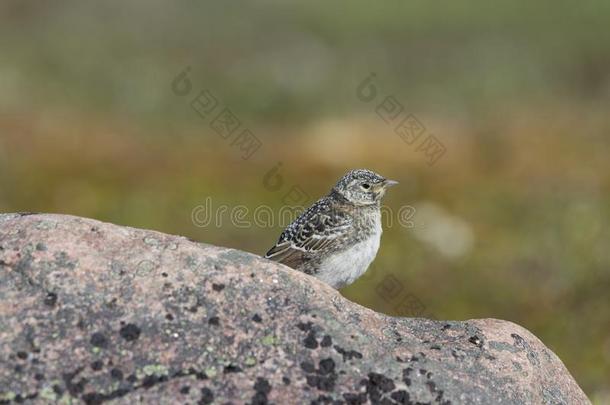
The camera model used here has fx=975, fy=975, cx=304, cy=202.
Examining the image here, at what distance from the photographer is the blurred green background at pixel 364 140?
19.1 m

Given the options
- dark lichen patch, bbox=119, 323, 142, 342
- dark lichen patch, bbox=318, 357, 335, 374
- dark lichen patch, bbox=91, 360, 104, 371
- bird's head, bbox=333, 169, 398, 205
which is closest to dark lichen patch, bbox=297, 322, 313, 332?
dark lichen patch, bbox=318, 357, 335, 374

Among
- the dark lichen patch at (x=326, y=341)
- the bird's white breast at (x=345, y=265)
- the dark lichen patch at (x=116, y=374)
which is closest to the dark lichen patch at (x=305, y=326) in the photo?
the dark lichen patch at (x=326, y=341)

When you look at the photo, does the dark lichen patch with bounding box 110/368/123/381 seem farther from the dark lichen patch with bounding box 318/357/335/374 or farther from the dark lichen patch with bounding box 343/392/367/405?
the dark lichen patch with bounding box 343/392/367/405

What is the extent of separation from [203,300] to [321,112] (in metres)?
24.3

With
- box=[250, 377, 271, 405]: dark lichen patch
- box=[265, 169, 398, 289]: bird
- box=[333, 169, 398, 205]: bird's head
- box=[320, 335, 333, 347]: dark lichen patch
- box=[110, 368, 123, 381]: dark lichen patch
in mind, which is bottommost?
box=[250, 377, 271, 405]: dark lichen patch

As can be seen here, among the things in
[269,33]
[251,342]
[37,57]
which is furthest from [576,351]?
[269,33]

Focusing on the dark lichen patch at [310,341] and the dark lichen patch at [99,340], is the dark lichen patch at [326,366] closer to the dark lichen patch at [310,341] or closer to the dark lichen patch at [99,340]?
the dark lichen patch at [310,341]

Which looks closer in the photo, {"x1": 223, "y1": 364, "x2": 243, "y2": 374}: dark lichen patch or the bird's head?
{"x1": 223, "y1": 364, "x2": 243, "y2": 374}: dark lichen patch

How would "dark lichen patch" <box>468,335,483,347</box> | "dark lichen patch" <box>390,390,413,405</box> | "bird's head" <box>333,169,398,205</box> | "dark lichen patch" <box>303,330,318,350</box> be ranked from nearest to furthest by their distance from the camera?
"dark lichen patch" <box>390,390,413,405</box> → "dark lichen patch" <box>303,330,318,350</box> → "dark lichen patch" <box>468,335,483,347</box> → "bird's head" <box>333,169,398,205</box>

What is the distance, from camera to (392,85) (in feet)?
120

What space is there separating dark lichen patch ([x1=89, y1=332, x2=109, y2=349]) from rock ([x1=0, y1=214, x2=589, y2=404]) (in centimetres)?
1

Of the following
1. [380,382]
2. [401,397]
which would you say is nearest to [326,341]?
[380,382]

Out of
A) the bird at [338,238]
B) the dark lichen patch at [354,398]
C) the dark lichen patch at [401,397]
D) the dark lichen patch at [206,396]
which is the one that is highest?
the bird at [338,238]

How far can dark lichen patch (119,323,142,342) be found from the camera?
6.82 m
